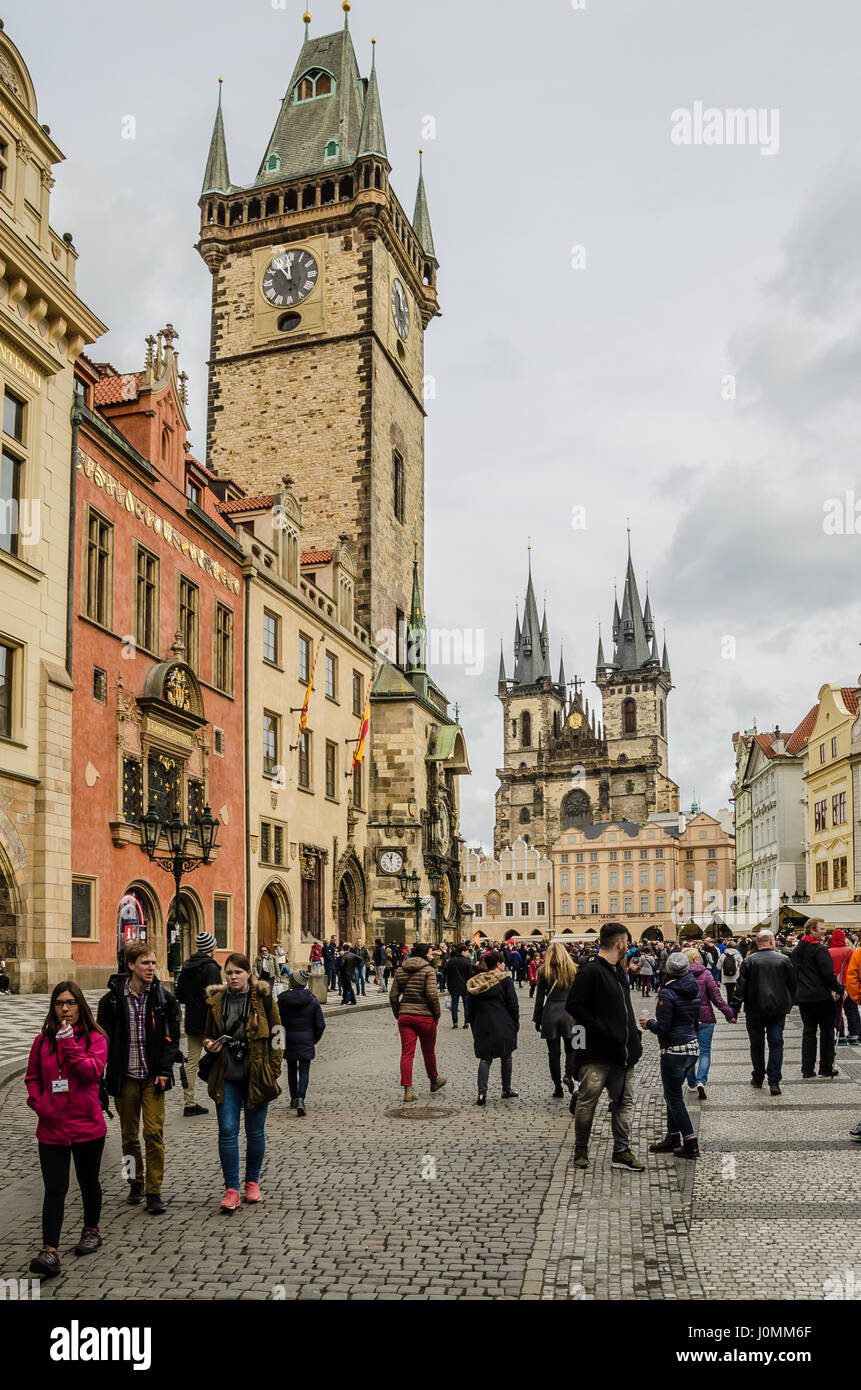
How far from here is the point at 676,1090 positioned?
9.12 meters

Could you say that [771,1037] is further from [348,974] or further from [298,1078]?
[348,974]

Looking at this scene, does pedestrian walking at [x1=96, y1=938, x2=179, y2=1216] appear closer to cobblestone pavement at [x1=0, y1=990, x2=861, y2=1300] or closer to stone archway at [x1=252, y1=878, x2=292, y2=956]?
cobblestone pavement at [x1=0, y1=990, x2=861, y2=1300]

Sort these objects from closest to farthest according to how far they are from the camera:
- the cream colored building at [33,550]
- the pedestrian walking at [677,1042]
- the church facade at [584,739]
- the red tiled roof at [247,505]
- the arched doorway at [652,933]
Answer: the pedestrian walking at [677,1042] → the cream colored building at [33,550] → the red tiled roof at [247,505] → the arched doorway at [652,933] → the church facade at [584,739]

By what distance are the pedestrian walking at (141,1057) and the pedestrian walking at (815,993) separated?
7.06 metres

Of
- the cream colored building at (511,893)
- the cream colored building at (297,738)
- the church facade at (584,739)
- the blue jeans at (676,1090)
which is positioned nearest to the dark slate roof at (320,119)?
the cream colored building at (297,738)

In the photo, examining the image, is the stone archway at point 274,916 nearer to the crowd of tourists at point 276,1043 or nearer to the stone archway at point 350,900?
the stone archway at point 350,900

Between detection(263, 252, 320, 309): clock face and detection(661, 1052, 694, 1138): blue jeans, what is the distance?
4104 cm

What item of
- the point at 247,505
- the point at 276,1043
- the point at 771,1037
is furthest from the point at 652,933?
the point at 276,1043

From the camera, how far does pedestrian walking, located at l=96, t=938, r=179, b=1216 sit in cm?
778

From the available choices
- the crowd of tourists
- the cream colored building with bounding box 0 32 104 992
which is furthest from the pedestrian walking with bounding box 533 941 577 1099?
→ the cream colored building with bounding box 0 32 104 992

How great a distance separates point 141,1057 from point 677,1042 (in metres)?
3.96

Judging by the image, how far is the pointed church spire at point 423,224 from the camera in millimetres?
53719

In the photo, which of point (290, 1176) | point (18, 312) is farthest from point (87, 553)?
point (290, 1176)
